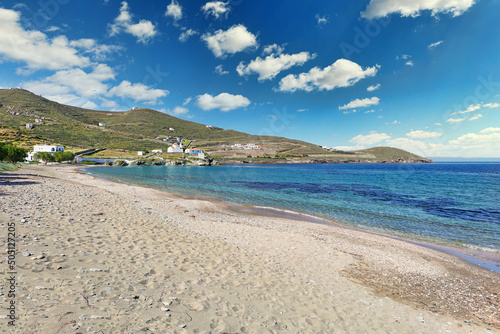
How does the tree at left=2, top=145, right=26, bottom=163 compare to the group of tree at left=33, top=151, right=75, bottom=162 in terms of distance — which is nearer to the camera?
the tree at left=2, top=145, right=26, bottom=163

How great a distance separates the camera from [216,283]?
8.01 m

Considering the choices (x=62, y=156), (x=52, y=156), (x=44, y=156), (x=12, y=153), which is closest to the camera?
(x=12, y=153)

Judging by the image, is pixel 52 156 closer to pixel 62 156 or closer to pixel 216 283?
pixel 62 156

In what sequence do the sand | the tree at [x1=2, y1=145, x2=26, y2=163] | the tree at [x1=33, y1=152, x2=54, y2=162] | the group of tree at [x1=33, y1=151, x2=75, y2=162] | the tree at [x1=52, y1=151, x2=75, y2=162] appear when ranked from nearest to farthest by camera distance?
the sand
the tree at [x1=2, y1=145, x2=26, y2=163]
the tree at [x1=33, y1=152, x2=54, y2=162]
the group of tree at [x1=33, y1=151, x2=75, y2=162]
the tree at [x1=52, y1=151, x2=75, y2=162]

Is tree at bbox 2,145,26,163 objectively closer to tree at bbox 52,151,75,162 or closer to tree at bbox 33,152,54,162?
tree at bbox 33,152,54,162

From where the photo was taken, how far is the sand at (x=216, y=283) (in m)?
5.55

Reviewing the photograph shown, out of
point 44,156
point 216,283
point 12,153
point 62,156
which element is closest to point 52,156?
point 44,156

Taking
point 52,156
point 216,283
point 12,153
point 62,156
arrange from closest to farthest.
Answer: point 216,283 → point 12,153 → point 52,156 → point 62,156

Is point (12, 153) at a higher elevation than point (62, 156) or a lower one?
higher

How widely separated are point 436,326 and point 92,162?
5432 inches

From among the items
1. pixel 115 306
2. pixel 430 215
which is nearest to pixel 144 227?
pixel 115 306

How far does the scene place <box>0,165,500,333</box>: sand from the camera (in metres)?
5.55

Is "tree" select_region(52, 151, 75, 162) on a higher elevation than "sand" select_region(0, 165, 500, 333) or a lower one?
higher

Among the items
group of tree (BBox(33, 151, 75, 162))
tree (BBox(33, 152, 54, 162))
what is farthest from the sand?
group of tree (BBox(33, 151, 75, 162))
